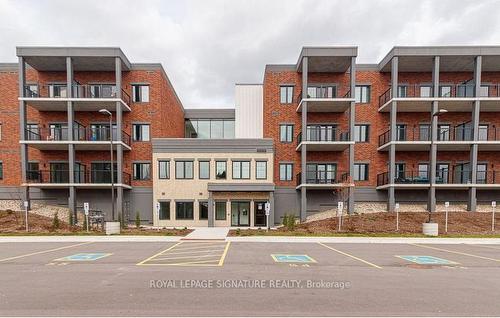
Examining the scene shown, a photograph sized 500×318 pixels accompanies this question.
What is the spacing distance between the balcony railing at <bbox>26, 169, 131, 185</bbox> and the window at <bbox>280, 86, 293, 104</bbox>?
17.0m

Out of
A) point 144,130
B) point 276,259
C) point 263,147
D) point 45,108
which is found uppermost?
point 45,108

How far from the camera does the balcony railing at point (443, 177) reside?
78.5 feet

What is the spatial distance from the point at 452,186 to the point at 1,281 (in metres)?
29.9

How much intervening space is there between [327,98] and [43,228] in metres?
25.6

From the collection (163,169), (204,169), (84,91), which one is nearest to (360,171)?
(204,169)

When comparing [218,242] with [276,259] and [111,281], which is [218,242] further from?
[111,281]

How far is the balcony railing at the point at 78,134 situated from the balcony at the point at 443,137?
83.7 feet

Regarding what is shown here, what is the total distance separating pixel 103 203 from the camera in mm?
24438

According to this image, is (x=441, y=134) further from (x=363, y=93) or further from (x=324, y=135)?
(x=324, y=135)

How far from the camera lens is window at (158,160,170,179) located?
23.6 meters

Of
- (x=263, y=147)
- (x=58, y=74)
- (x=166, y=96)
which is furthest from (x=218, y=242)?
(x=58, y=74)

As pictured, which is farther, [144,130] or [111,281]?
[144,130]

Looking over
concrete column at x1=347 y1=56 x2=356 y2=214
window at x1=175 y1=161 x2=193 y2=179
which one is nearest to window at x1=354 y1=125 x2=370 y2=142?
concrete column at x1=347 y1=56 x2=356 y2=214

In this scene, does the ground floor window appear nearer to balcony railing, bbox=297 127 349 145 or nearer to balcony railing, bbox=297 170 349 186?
balcony railing, bbox=297 170 349 186
